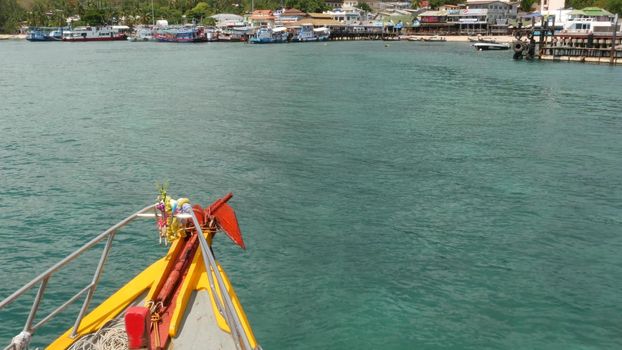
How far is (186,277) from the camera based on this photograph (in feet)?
33.6

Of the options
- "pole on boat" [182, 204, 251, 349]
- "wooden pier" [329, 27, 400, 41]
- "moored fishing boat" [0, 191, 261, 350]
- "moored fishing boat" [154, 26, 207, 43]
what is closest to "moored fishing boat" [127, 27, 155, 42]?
"moored fishing boat" [154, 26, 207, 43]

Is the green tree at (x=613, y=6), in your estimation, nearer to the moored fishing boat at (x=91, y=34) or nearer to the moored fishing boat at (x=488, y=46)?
the moored fishing boat at (x=488, y=46)

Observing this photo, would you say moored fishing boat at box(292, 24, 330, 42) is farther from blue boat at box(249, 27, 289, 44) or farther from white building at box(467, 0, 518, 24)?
white building at box(467, 0, 518, 24)

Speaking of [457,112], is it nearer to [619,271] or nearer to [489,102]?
[489,102]

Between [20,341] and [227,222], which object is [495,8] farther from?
[20,341]

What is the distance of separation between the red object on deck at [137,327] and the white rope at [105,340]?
20.6 inches

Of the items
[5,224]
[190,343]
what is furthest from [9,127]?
[190,343]

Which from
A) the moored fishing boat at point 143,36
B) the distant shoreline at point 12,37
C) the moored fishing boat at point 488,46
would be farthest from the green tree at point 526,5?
the distant shoreline at point 12,37

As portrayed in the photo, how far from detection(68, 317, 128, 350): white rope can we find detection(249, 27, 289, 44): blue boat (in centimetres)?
14149

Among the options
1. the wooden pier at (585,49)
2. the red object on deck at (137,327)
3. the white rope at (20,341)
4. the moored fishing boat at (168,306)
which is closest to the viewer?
the white rope at (20,341)

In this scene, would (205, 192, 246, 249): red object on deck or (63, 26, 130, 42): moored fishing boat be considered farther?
(63, 26, 130, 42): moored fishing boat

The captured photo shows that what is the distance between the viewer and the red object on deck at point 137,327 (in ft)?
28.1

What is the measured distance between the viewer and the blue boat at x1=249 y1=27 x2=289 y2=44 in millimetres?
146750

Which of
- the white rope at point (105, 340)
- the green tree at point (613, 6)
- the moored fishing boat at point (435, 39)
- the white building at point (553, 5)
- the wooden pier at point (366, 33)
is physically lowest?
the white rope at point (105, 340)
